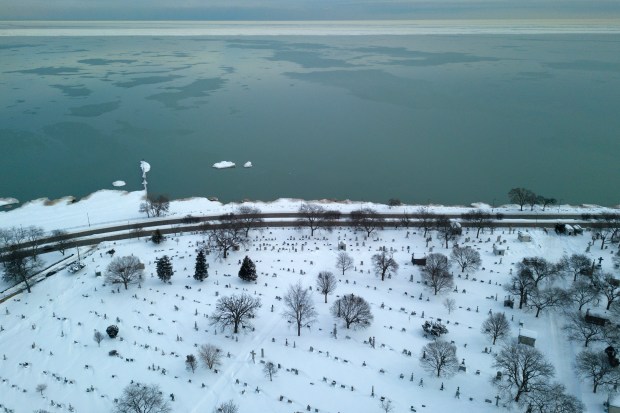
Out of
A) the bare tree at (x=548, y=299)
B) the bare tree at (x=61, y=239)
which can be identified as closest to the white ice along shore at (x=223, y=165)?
the bare tree at (x=61, y=239)

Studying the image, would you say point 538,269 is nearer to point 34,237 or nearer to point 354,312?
point 354,312

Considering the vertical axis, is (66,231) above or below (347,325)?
below

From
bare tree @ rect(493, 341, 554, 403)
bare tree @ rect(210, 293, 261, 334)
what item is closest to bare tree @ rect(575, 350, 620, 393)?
bare tree @ rect(493, 341, 554, 403)

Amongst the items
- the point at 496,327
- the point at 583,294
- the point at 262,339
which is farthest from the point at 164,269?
the point at 583,294

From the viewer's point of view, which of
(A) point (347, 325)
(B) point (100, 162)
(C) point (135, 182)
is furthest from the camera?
(B) point (100, 162)

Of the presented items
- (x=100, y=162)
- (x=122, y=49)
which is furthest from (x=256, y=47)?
(x=100, y=162)

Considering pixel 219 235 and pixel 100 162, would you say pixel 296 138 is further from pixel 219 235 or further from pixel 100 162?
pixel 219 235
